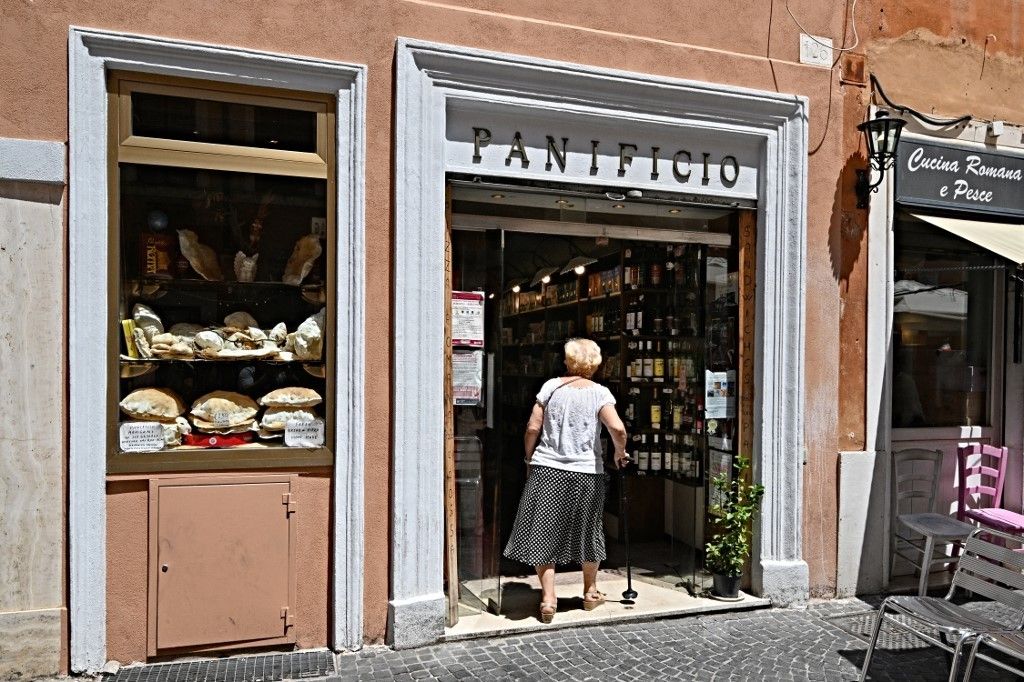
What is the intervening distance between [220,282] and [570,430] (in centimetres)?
239

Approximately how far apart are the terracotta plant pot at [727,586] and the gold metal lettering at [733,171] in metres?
2.81

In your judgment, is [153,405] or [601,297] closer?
[153,405]

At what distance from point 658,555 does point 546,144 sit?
135 inches

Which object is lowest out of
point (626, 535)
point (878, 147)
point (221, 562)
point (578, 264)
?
point (626, 535)

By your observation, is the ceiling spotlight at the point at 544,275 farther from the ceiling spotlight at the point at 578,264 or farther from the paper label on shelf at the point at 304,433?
the paper label on shelf at the point at 304,433

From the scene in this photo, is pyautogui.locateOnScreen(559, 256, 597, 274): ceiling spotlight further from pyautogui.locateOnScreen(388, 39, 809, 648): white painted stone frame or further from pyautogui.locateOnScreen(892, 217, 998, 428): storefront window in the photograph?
pyautogui.locateOnScreen(892, 217, 998, 428): storefront window

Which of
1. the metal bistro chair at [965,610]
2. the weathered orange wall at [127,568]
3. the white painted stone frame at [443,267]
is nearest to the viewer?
the metal bistro chair at [965,610]

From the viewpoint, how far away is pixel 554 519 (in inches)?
201

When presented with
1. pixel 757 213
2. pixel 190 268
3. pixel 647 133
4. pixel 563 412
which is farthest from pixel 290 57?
pixel 757 213

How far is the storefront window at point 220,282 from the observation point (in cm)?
438

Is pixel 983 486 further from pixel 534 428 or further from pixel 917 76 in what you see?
pixel 534 428

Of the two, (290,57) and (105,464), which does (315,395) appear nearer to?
(105,464)

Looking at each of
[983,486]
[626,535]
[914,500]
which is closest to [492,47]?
[626,535]

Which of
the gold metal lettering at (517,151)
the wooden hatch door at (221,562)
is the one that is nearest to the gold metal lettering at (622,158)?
the gold metal lettering at (517,151)
